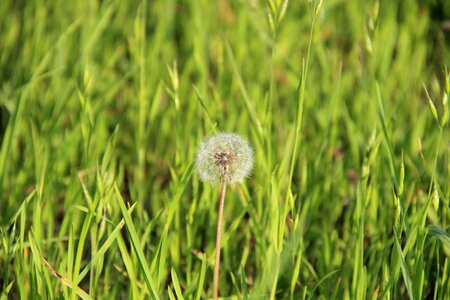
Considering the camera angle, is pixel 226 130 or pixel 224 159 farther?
pixel 226 130

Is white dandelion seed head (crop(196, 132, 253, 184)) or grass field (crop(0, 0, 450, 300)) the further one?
grass field (crop(0, 0, 450, 300))

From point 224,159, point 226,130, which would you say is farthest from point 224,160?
point 226,130

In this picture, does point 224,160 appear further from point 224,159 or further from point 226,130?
point 226,130

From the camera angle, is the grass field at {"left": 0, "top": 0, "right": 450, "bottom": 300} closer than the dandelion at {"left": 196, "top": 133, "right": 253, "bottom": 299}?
No
